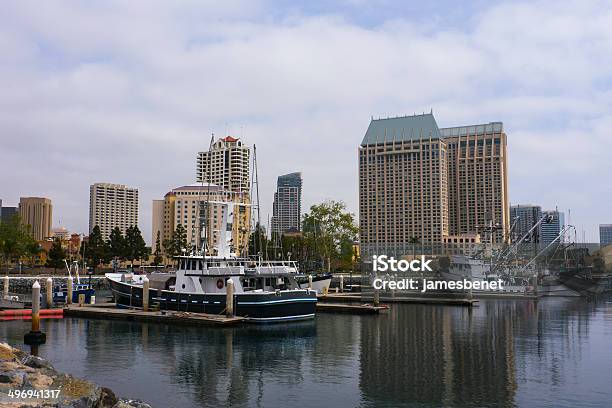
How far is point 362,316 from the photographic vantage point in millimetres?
59469

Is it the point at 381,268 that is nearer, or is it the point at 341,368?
the point at 341,368

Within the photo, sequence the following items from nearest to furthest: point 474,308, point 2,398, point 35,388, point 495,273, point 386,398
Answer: point 2,398, point 35,388, point 386,398, point 474,308, point 495,273

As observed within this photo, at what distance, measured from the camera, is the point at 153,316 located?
167 ft

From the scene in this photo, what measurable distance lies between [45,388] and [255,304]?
29.3 meters

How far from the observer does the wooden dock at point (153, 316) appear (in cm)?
4775

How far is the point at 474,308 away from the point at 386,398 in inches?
1892

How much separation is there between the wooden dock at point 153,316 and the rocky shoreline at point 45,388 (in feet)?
69.6

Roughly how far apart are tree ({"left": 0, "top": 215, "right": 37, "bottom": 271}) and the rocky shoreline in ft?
321

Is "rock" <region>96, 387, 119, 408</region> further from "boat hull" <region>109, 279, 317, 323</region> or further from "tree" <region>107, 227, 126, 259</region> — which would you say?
"tree" <region>107, 227, 126, 259</region>

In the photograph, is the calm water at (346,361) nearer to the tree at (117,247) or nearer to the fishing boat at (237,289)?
the fishing boat at (237,289)

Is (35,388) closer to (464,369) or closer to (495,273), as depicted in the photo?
(464,369)

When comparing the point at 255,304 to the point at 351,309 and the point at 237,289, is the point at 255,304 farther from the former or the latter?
the point at 351,309

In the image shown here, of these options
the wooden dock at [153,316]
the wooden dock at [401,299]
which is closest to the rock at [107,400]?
the wooden dock at [153,316]

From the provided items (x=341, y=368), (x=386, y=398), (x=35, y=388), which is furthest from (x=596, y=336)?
(x=35, y=388)
